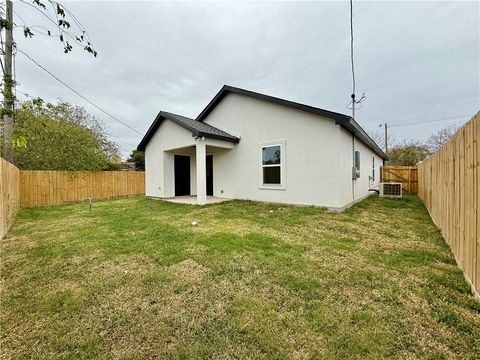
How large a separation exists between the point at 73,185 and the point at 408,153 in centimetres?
3055

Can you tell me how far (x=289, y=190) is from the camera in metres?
8.33

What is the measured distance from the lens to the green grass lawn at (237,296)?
184cm

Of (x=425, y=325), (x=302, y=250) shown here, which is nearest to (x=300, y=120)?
(x=302, y=250)

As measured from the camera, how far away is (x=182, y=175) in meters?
11.9

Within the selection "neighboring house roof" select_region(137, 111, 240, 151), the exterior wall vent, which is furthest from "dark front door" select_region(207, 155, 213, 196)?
the exterior wall vent

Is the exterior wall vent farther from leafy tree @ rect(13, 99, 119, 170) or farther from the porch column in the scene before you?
leafy tree @ rect(13, 99, 119, 170)

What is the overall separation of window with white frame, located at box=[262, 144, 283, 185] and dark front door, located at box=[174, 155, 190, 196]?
4891 millimetres

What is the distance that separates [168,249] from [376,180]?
51.3ft

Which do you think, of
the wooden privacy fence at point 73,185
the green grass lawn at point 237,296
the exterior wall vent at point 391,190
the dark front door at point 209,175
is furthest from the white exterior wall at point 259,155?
the wooden privacy fence at point 73,185

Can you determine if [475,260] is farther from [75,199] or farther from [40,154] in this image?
[40,154]

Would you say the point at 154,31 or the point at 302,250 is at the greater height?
the point at 154,31

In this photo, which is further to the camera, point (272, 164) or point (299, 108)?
point (272, 164)

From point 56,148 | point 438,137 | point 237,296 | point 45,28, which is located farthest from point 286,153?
point 438,137

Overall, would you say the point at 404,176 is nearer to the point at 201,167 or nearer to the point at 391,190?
the point at 391,190
